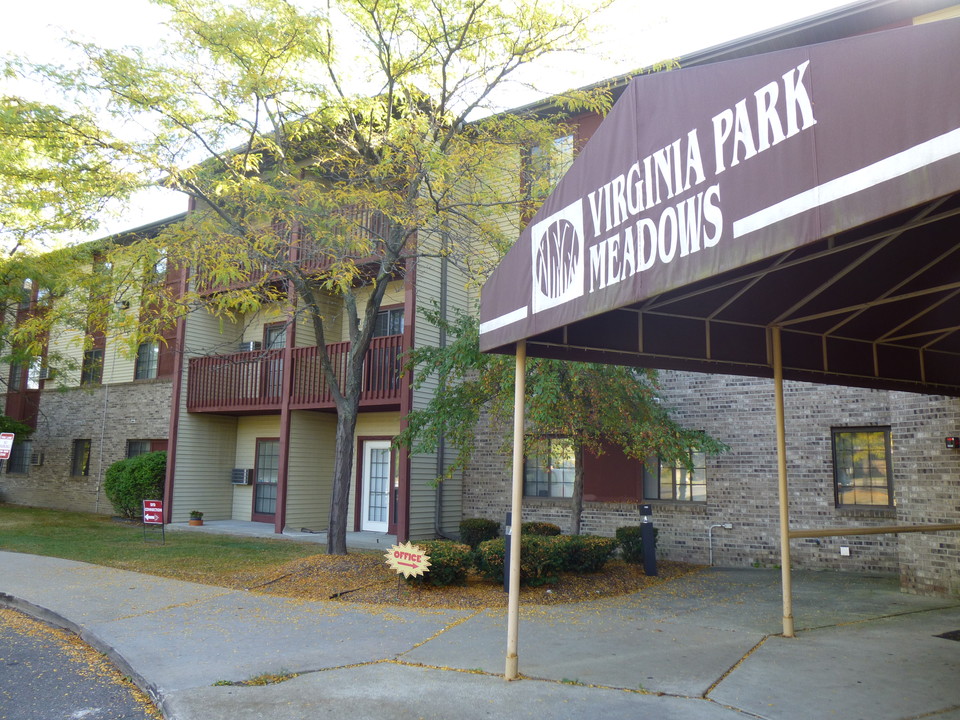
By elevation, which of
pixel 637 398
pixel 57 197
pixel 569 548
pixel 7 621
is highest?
pixel 57 197

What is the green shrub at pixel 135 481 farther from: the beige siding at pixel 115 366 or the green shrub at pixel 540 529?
the green shrub at pixel 540 529

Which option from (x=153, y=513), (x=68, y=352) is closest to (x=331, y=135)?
(x=153, y=513)

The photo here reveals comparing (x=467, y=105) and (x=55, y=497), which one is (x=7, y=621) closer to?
(x=467, y=105)

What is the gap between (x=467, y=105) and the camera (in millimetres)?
12016

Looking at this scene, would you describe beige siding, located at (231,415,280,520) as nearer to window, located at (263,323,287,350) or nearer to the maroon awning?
window, located at (263,323,287,350)

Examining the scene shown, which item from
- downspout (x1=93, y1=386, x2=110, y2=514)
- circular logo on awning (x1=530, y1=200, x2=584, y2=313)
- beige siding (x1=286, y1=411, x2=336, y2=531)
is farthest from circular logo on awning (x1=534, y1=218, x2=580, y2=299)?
downspout (x1=93, y1=386, x2=110, y2=514)

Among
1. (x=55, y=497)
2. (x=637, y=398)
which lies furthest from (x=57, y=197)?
(x=55, y=497)

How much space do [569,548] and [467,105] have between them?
23.3 feet

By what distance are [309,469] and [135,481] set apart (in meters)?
5.12

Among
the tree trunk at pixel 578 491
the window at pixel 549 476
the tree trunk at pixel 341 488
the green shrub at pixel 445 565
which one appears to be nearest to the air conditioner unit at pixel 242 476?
the window at pixel 549 476

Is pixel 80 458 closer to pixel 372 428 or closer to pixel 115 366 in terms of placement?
pixel 115 366

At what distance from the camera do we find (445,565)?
9578 millimetres

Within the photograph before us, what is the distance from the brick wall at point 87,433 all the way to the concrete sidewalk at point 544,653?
1183cm

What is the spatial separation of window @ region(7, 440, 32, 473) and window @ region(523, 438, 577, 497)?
1997cm
